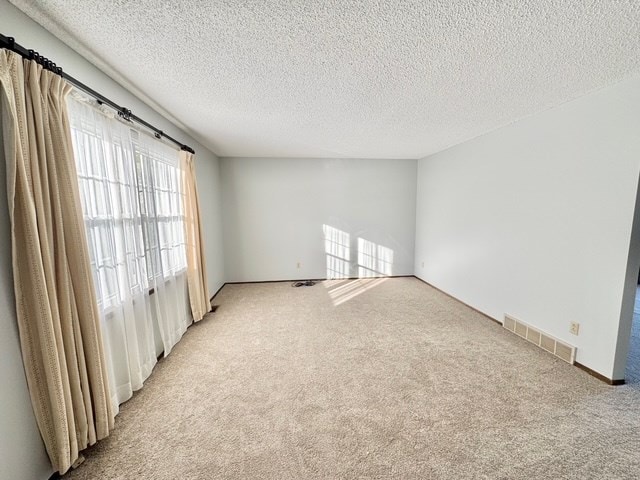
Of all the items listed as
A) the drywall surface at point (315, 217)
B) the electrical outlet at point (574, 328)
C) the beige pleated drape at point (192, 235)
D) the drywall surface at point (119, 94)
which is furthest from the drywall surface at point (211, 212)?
the electrical outlet at point (574, 328)

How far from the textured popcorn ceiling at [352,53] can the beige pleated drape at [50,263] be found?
474 mm

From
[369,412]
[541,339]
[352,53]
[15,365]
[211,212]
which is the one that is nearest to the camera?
[15,365]

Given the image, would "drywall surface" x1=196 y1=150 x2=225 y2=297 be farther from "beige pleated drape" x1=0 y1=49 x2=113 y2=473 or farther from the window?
"beige pleated drape" x1=0 y1=49 x2=113 y2=473

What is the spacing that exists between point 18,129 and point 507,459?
287 centimetres

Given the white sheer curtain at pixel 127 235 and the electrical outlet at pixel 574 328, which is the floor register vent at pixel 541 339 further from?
the white sheer curtain at pixel 127 235

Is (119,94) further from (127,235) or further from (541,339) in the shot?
(541,339)

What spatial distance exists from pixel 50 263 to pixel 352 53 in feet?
6.41

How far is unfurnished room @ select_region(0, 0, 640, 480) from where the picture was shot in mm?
1159

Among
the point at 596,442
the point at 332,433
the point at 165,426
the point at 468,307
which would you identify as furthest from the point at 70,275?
the point at 468,307

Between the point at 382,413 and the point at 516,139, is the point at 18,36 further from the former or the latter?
the point at 516,139

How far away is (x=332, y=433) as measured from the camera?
1.49 m

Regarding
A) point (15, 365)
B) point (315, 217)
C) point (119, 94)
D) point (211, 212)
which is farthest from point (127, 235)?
point (315, 217)

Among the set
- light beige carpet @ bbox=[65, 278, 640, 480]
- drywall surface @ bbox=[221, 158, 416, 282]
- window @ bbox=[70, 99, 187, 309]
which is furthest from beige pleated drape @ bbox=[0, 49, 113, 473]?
drywall surface @ bbox=[221, 158, 416, 282]

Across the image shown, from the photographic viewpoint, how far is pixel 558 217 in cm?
227
